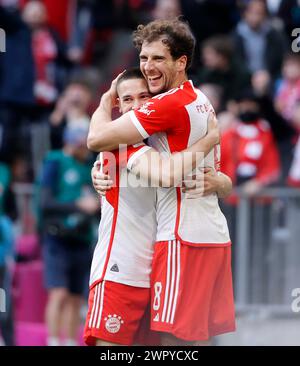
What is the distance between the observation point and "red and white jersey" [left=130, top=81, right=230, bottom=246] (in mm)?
6355

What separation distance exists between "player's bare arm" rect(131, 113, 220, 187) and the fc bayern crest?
0.81 metres

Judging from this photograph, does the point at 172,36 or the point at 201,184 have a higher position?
the point at 172,36

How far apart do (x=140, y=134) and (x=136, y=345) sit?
1.28 meters

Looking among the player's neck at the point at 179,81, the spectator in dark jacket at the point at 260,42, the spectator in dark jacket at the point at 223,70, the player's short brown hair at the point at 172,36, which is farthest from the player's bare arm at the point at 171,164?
the spectator in dark jacket at the point at 260,42

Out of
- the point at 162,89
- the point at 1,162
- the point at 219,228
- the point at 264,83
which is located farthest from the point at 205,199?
the point at 264,83

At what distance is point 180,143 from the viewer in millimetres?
6469

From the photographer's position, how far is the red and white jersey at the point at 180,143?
6355 millimetres

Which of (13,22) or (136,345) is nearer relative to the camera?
(136,345)

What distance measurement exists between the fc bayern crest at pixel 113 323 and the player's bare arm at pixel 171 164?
81cm

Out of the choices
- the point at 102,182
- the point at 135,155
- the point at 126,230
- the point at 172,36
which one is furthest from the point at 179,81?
the point at 126,230

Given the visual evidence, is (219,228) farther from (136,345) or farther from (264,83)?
(264,83)

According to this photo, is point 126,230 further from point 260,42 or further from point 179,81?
point 260,42

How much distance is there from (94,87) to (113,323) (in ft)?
18.9

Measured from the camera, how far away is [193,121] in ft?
21.1
